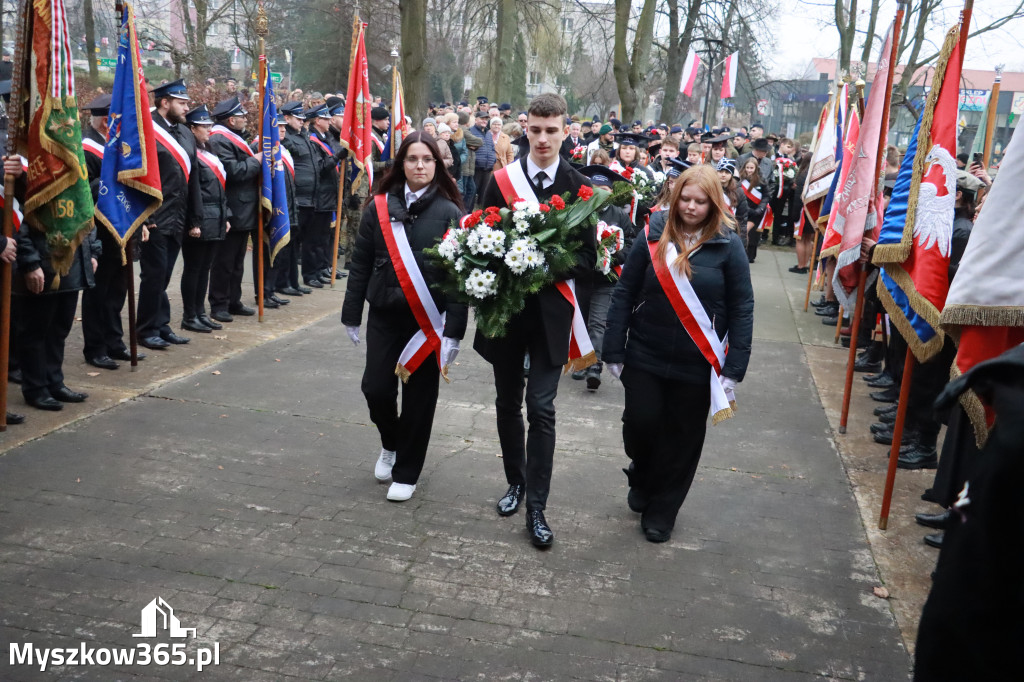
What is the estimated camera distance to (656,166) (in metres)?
13.2

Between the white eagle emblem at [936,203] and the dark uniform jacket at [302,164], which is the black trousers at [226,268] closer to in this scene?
the dark uniform jacket at [302,164]

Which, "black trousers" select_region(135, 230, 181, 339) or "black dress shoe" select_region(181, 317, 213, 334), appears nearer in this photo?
"black trousers" select_region(135, 230, 181, 339)

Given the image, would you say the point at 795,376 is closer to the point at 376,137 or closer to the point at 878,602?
the point at 878,602

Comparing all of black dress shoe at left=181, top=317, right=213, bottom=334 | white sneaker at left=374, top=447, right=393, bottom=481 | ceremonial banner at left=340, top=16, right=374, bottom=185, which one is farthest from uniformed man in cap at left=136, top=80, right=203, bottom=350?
white sneaker at left=374, top=447, right=393, bottom=481

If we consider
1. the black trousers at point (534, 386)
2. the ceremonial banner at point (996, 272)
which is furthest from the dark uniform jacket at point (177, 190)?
the ceremonial banner at point (996, 272)

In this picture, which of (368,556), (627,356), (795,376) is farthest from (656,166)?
(368,556)

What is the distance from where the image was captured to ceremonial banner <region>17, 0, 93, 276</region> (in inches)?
235

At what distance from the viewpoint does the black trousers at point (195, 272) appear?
944cm

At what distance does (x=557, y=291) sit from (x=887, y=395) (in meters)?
4.65

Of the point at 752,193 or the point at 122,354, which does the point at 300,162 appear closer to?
the point at 122,354

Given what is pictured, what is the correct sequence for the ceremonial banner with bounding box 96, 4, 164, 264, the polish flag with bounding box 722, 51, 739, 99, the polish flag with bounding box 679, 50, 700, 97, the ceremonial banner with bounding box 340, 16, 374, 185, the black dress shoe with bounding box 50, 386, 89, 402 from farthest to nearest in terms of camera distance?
the polish flag with bounding box 722, 51, 739, 99
the polish flag with bounding box 679, 50, 700, 97
the ceremonial banner with bounding box 340, 16, 374, 185
the ceremonial banner with bounding box 96, 4, 164, 264
the black dress shoe with bounding box 50, 386, 89, 402

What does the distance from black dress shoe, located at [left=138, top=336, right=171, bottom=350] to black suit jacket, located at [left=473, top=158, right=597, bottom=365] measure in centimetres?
459

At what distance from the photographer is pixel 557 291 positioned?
195 inches

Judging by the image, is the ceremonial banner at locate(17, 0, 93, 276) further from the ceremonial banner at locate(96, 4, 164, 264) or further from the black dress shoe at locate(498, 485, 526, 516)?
the black dress shoe at locate(498, 485, 526, 516)
